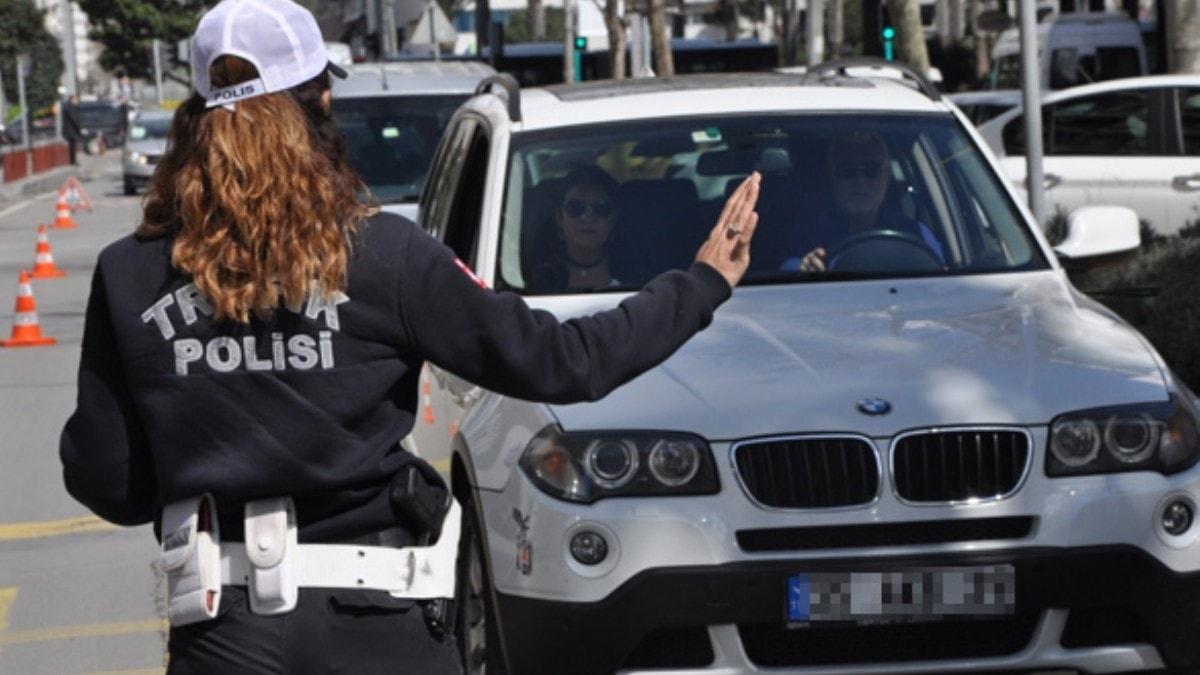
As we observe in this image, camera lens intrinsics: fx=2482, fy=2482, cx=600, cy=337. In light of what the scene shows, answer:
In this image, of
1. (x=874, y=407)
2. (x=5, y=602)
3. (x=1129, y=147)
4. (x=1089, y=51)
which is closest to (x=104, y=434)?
(x=874, y=407)

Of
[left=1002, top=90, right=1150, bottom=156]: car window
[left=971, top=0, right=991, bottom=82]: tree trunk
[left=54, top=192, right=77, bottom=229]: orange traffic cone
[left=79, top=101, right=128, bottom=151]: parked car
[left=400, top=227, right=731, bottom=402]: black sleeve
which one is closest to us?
[left=400, top=227, right=731, bottom=402]: black sleeve

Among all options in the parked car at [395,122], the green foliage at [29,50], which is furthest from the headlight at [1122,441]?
the green foliage at [29,50]

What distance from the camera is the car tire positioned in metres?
5.70

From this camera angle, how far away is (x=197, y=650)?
3.22 meters

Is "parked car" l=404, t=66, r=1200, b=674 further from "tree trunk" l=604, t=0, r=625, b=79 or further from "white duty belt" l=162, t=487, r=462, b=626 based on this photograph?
"tree trunk" l=604, t=0, r=625, b=79

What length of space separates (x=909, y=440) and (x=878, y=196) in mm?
1627

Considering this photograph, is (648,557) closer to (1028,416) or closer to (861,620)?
(861,620)

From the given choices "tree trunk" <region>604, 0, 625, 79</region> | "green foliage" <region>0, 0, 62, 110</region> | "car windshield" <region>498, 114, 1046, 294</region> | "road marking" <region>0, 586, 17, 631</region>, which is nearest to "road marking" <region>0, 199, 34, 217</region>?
"tree trunk" <region>604, 0, 625, 79</region>

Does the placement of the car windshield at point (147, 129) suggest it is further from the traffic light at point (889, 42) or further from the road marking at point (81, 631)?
the road marking at point (81, 631)

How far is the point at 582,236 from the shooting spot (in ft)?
22.1

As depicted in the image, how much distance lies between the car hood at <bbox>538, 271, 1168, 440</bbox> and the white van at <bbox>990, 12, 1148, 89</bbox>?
3018cm

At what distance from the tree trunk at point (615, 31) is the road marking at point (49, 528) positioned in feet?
112

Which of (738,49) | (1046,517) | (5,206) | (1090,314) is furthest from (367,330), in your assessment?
(738,49)

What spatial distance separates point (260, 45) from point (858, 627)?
2.57m
